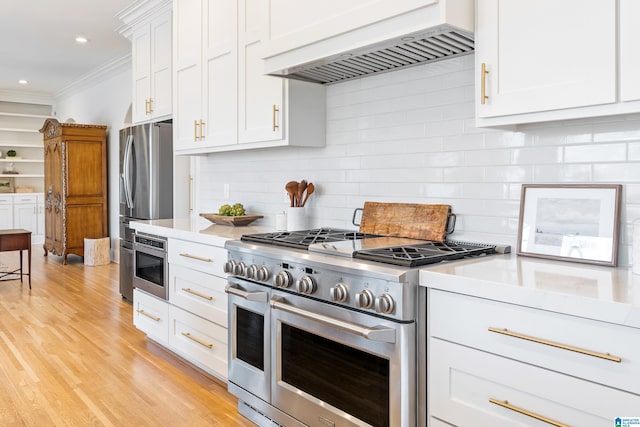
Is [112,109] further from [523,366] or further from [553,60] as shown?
[523,366]

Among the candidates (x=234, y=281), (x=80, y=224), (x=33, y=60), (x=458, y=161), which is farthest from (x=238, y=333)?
(x=33, y=60)

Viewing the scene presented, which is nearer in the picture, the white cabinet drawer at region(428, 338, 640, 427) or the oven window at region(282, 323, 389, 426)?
the white cabinet drawer at region(428, 338, 640, 427)

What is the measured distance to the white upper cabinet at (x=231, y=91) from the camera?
281 cm

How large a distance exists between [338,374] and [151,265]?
200 cm

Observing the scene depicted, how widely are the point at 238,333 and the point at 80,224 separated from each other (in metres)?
5.96

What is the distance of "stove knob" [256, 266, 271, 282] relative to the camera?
7.36 feet

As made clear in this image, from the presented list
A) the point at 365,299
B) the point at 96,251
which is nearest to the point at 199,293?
the point at 365,299

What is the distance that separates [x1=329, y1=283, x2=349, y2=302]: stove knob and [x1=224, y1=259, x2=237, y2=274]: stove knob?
745 millimetres

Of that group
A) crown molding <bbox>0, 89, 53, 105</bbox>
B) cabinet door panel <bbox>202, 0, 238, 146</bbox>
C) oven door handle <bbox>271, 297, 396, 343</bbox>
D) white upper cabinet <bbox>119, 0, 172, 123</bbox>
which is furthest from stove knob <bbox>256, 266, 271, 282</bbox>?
crown molding <bbox>0, 89, 53, 105</bbox>

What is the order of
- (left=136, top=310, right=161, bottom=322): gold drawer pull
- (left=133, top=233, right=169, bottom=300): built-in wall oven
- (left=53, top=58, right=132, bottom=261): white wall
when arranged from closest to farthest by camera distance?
(left=133, top=233, right=169, bottom=300): built-in wall oven
(left=136, top=310, right=161, bottom=322): gold drawer pull
(left=53, top=58, right=132, bottom=261): white wall

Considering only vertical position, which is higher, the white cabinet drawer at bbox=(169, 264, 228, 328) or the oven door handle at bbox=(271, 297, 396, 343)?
the oven door handle at bbox=(271, 297, 396, 343)

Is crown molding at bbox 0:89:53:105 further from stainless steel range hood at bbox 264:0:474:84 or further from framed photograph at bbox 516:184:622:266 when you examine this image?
framed photograph at bbox 516:184:622:266

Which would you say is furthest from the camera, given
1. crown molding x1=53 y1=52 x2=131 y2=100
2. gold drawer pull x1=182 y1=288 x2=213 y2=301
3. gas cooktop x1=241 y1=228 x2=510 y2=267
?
crown molding x1=53 y1=52 x2=131 y2=100

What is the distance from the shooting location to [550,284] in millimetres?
1443
